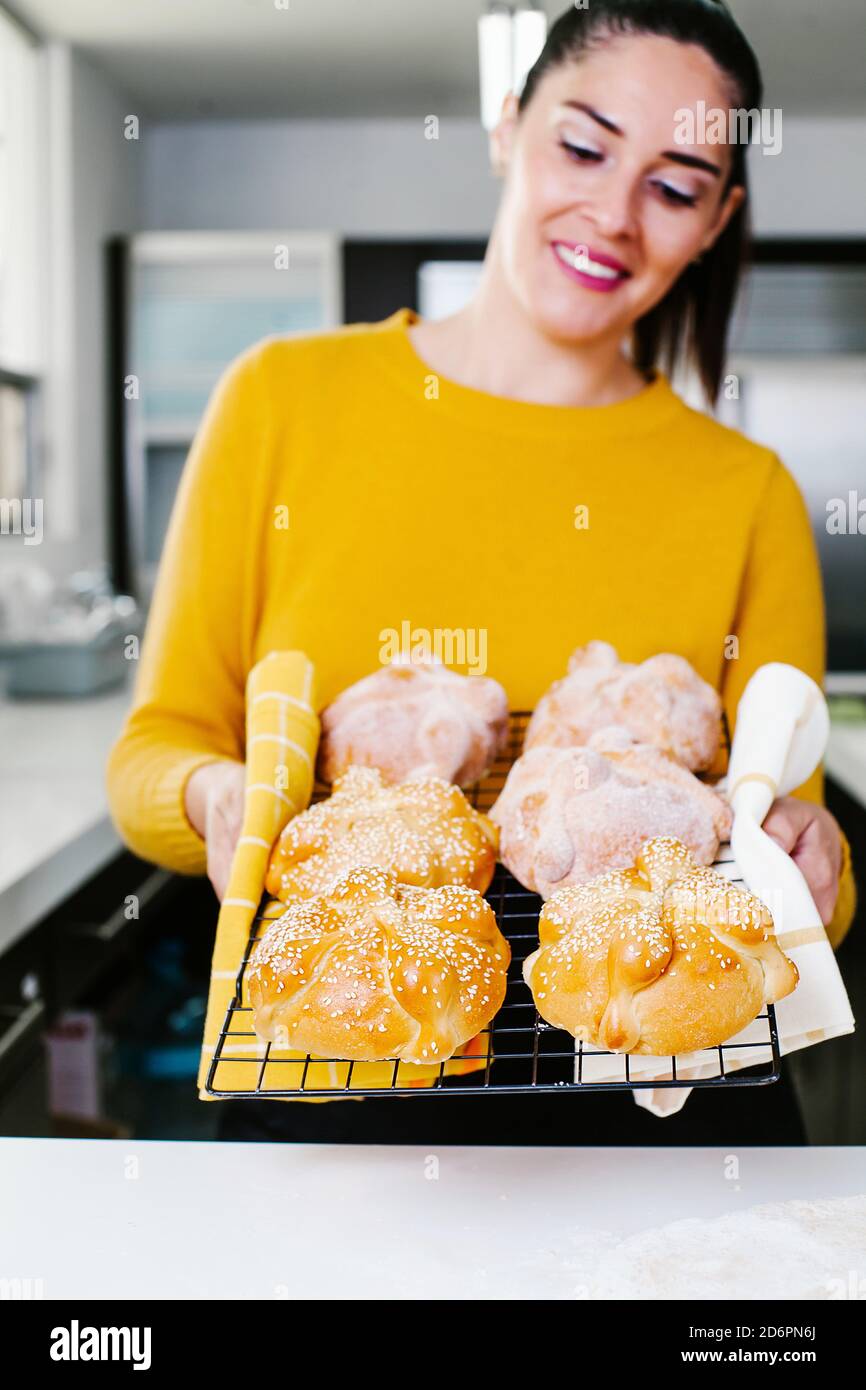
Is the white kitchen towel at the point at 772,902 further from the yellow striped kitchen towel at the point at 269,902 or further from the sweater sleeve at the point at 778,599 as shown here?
the sweater sleeve at the point at 778,599

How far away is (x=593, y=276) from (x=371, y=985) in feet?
2.14

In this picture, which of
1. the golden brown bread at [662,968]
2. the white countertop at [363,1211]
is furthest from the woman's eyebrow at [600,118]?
the white countertop at [363,1211]

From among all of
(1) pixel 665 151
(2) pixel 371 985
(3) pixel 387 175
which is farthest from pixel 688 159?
(3) pixel 387 175

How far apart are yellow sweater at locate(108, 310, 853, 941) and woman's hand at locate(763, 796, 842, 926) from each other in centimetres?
18

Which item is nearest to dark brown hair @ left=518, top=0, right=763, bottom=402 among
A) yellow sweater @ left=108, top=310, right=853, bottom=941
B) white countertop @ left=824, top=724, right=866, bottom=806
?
yellow sweater @ left=108, top=310, right=853, bottom=941

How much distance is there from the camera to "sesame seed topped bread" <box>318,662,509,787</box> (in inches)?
34.1

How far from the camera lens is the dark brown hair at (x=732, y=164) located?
0.95 m

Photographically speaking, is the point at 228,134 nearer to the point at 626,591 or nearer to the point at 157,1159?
the point at 626,591

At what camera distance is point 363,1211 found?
0.65m

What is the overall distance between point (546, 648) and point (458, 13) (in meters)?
2.05

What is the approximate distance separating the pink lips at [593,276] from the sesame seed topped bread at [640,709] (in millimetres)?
326

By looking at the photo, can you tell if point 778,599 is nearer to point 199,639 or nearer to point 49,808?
point 199,639

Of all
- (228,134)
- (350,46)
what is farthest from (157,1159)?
(228,134)

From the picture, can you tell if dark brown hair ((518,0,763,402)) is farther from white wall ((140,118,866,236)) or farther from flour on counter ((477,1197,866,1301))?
white wall ((140,118,866,236))
